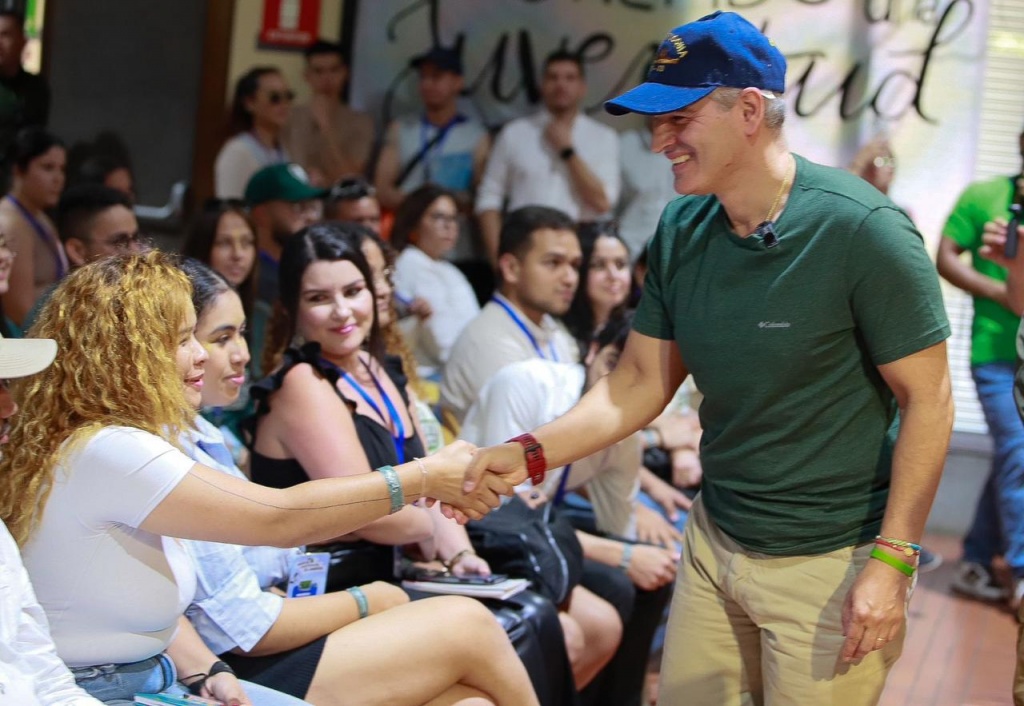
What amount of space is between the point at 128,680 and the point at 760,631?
3.56ft

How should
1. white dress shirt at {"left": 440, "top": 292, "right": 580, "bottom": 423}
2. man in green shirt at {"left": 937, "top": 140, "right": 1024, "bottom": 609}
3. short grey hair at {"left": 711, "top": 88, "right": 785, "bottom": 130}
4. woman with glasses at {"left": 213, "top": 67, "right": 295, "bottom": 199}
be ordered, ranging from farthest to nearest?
1. woman with glasses at {"left": 213, "top": 67, "right": 295, "bottom": 199}
2. man in green shirt at {"left": 937, "top": 140, "right": 1024, "bottom": 609}
3. white dress shirt at {"left": 440, "top": 292, "right": 580, "bottom": 423}
4. short grey hair at {"left": 711, "top": 88, "right": 785, "bottom": 130}

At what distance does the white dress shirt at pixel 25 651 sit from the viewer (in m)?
1.86

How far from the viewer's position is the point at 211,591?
2.51 metres

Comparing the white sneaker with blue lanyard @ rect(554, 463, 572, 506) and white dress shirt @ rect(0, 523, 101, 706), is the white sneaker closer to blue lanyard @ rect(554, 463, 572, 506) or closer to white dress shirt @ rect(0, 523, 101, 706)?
blue lanyard @ rect(554, 463, 572, 506)

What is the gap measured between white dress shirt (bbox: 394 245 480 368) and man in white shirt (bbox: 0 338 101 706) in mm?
3334

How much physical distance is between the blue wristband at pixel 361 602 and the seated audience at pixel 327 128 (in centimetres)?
401

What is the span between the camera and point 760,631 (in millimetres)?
2316

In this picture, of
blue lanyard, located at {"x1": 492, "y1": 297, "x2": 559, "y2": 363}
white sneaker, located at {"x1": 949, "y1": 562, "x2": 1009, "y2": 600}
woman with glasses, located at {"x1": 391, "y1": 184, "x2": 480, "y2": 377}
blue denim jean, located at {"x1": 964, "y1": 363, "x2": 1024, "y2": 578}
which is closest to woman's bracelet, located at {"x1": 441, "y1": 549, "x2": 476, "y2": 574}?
blue lanyard, located at {"x1": 492, "y1": 297, "x2": 559, "y2": 363}

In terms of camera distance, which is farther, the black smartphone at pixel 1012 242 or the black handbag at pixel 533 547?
the black handbag at pixel 533 547

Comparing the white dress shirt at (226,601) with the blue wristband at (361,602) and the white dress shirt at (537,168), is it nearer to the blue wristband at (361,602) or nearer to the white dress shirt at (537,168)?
the blue wristband at (361,602)

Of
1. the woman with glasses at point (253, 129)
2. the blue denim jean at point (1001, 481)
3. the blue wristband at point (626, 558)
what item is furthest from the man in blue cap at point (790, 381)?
the woman with glasses at point (253, 129)

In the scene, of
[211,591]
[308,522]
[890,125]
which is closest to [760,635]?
[308,522]

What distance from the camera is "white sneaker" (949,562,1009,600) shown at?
16.9ft

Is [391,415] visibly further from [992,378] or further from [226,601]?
[992,378]
